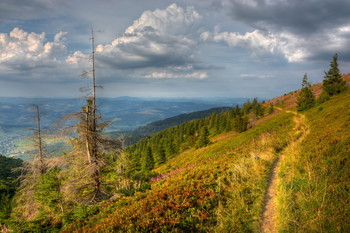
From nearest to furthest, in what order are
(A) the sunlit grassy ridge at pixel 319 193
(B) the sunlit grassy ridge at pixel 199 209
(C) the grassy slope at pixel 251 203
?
(A) the sunlit grassy ridge at pixel 319 193
(C) the grassy slope at pixel 251 203
(B) the sunlit grassy ridge at pixel 199 209

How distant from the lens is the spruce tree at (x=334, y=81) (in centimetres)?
4019

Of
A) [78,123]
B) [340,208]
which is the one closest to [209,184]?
[340,208]

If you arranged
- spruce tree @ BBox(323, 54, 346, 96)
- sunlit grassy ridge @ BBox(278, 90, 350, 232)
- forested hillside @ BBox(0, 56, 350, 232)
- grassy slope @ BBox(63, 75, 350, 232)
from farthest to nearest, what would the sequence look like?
spruce tree @ BBox(323, 54, 346, 96)
forested hillside @ BBox(0, 56, 350, 232)
grassy slope @ BBox(63, 75, 350, 232)
sunlit grassy ridge @ BBox(278, 90, 350, 232)

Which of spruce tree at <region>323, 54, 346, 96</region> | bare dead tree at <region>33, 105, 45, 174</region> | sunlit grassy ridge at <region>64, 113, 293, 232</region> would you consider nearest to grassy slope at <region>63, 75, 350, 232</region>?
sunlit grassy ridge at <region>64, 113, 293, 232</region>

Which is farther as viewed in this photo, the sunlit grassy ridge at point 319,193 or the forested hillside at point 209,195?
the forested hillside at point 209,195

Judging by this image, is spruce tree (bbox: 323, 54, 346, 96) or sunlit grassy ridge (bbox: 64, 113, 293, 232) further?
spruce tree (bbox: 323, 54, 346, 96)

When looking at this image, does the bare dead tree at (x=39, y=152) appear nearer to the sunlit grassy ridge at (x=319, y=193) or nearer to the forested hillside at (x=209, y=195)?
the forested hillside at (x=209, y=195)

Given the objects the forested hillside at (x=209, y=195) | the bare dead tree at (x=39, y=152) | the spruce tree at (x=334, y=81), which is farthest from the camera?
the spruce tree at (x=334, y=81)

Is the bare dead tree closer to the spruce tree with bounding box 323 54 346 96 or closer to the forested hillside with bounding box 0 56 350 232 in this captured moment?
the forested hillside with bounding box 0 56 350 232

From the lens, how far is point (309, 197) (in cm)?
573

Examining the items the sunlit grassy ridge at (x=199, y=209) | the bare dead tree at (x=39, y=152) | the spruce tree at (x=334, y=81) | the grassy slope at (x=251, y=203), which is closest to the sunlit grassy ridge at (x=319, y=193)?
the grassy slope at (x=251, y=203)

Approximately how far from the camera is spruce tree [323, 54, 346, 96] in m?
40.2

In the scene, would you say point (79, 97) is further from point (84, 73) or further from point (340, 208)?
point (340, 208)

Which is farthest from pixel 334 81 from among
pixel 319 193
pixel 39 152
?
pixel 39 152
